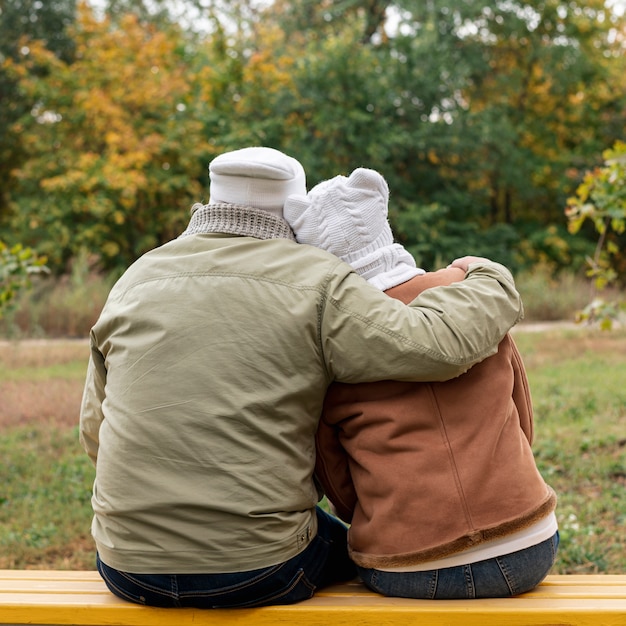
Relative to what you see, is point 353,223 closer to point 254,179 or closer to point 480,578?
point 254,179

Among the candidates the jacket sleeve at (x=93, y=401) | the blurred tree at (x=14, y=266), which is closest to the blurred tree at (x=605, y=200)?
the blurred tree at (x=14, y=266)

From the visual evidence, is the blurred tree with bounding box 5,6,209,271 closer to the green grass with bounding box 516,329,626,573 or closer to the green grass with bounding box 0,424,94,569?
the green grass with bounding box 516,329,626,573

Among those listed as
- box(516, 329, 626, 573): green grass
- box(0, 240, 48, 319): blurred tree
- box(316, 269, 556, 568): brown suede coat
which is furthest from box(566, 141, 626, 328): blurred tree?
box(0, 240, 48, 319): blurred tree

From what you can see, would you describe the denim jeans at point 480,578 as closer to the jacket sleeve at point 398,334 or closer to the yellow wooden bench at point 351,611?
the yellow wooden bench at point 351,611

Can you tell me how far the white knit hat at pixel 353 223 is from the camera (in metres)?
2.02

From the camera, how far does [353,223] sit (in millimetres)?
2018

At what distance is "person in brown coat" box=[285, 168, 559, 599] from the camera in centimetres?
192

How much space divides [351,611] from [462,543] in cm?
31

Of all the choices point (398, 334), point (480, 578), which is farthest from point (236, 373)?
point (480, 578)

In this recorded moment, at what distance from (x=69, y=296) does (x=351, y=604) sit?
32.4 feet

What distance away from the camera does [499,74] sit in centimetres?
1755

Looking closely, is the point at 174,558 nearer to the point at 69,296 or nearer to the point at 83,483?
the point at 83,483

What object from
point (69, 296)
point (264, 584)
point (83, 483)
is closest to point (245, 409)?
point (264, 584)

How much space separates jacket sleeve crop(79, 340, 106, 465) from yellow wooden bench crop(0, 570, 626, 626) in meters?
0.40
